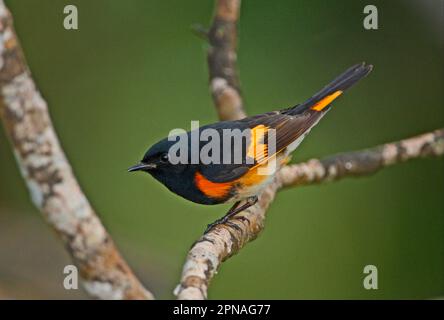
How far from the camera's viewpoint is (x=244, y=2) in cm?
315

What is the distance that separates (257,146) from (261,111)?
904 millimetres

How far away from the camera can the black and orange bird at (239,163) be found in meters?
2.08

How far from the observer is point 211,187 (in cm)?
212

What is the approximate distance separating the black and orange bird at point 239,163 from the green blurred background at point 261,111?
606mm

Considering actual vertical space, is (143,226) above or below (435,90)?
below

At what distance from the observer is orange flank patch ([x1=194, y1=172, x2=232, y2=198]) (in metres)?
2.11

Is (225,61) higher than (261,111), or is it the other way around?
(225,61)

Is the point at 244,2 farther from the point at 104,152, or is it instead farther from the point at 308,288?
the point at 308,288

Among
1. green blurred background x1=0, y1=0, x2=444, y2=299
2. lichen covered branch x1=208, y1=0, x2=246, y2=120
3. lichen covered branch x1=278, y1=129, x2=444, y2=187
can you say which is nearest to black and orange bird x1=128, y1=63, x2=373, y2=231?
lichen covered branch x1=278, y1=129, x2=444, y2=187

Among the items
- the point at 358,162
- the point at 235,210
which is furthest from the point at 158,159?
the point at 358,162

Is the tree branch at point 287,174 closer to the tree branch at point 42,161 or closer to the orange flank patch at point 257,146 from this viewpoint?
the orange flank patch at point 257,146

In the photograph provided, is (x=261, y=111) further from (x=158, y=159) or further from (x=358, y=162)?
(x=158, y=159)
